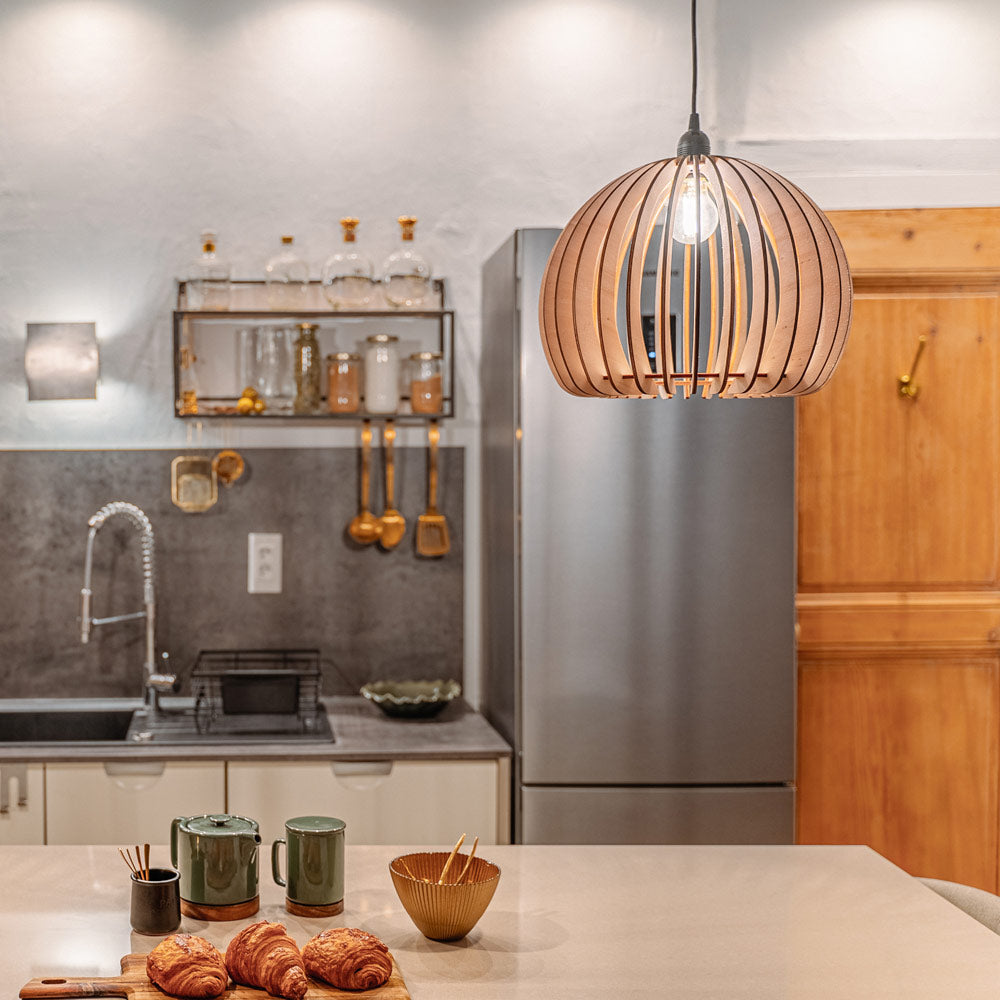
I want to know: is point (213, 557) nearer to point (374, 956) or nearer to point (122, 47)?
point (122, 47)

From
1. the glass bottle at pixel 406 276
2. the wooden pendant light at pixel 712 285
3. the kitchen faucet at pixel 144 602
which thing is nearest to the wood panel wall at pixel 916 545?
the glass bottle at pixel 406 276

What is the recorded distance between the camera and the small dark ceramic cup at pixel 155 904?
1.42m

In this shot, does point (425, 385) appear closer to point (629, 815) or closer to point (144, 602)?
point (144, 602)

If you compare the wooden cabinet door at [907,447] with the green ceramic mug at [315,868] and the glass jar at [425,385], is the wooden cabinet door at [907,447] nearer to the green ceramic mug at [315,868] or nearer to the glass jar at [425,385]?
the glass jar at [425,385]

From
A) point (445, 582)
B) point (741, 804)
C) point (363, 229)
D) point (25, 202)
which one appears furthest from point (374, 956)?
point (25, 202)

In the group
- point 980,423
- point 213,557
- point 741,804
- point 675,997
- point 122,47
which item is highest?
point 122,47

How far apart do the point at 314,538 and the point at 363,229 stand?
0.91 meters

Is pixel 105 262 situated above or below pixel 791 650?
above

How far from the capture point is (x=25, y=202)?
3246 mm

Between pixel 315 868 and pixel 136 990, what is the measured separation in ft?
0.95

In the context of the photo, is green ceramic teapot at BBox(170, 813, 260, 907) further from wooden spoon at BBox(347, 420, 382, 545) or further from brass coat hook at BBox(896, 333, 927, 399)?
brass coat hook at BBox(896, 333, 927, 399)

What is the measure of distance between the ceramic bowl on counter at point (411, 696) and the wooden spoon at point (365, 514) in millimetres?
417

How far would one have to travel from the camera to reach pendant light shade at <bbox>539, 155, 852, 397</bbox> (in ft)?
4.18

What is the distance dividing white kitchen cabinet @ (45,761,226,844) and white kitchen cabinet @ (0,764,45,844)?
18 millimetres
